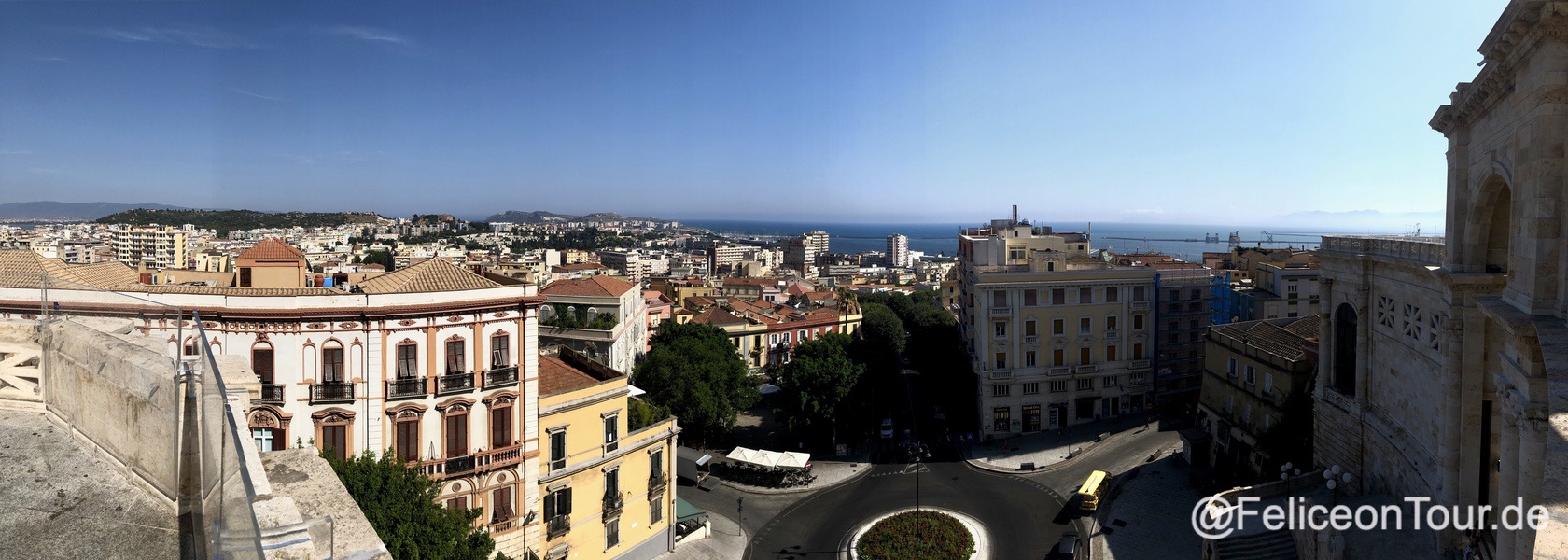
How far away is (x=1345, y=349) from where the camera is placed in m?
22.1

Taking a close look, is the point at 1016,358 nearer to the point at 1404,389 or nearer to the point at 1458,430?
the point at 1404,389

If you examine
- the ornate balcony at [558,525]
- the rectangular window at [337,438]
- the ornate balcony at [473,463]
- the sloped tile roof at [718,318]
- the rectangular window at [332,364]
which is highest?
the rectangular window at [332,364]

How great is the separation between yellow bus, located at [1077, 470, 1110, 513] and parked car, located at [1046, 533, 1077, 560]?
116 inches

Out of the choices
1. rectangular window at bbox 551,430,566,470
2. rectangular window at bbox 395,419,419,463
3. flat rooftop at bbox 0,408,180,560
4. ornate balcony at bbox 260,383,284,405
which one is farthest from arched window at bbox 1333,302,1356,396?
ornate balcony at bbox 260,383,284,405

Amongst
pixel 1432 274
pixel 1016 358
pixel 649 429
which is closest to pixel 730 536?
pixel 649 429

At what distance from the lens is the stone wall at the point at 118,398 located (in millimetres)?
5480

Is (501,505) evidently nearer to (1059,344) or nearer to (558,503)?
(558,503)

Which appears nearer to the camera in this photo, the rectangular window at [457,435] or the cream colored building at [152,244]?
the rectangular window at [457,435]

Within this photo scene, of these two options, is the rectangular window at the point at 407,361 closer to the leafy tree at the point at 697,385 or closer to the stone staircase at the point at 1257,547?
the leafy tree at the point at 697,385

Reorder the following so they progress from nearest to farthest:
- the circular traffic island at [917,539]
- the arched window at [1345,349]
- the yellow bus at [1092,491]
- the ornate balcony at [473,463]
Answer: the ornate balcony at [473,463] → the arched window at [1345,349] → the circular traffic island at [917,539] → the yellow bus at [1092,491]

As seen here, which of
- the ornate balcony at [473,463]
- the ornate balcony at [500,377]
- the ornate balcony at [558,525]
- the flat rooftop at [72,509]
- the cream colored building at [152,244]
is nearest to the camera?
the flat rooftop at [72,509]

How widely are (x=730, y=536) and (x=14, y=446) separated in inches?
917

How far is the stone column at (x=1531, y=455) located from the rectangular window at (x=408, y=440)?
20.0 m

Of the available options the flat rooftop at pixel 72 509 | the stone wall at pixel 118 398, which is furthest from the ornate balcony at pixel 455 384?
the flat rooftop at pixel 72 509
